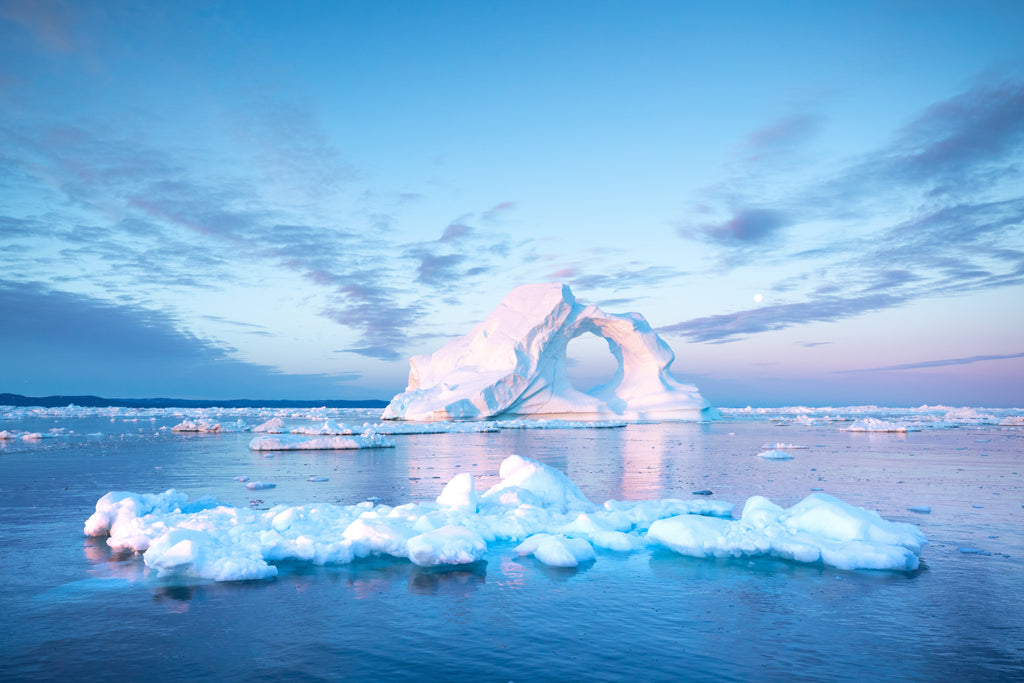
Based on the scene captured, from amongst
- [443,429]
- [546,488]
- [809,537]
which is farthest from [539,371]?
[809,537]

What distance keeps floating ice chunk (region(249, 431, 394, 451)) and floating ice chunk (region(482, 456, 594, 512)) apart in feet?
42.2

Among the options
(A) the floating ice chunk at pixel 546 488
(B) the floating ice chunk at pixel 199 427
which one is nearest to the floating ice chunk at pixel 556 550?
(A) the floating ice chunk at pixel 546 488

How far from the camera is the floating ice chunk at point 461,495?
358 inches

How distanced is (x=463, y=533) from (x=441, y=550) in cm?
37

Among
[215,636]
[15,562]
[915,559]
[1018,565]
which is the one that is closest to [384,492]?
[15,562]

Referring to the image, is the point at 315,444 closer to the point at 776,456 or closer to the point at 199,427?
the point at 199,427

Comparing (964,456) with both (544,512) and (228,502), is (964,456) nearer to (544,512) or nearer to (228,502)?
(544,512)

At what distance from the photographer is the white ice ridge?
22.9 ft

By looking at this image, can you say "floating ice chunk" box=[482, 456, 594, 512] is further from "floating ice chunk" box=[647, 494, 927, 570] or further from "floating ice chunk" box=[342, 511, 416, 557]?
"floating ice chunk" box=[342, 511, 416, 557]

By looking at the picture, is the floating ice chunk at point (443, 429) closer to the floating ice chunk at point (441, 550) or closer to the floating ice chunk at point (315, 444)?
the floating ice chunk at point (315, 444)

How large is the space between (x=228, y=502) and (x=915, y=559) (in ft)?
32.9

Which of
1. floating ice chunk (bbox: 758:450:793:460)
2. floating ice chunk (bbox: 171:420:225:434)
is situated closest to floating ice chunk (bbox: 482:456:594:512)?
floating ice chunk (bbox: 758:450:793:460)

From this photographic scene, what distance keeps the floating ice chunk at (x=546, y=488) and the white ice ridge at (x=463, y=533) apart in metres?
0.53

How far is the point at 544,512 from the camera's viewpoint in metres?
→ 9.19
